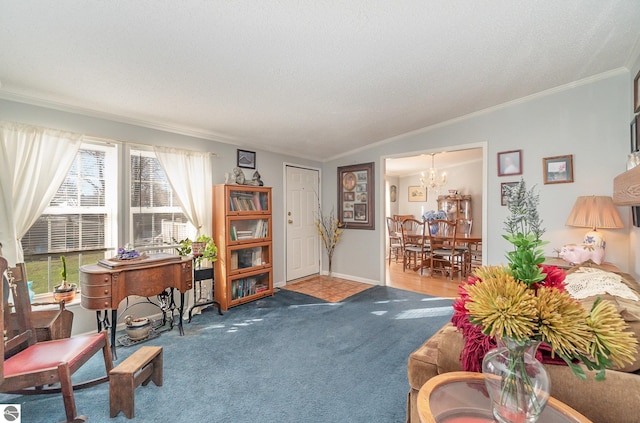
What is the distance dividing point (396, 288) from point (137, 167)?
12.9ft

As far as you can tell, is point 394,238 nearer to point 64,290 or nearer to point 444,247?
point 444,247

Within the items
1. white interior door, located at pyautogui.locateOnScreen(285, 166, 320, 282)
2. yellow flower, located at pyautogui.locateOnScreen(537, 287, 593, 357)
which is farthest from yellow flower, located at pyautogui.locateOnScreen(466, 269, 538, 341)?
white interior door, located at pyautogui.locateOnScreen(285, 166, 320, 282)

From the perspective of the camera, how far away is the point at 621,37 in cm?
219

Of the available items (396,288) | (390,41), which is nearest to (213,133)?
(390,41)

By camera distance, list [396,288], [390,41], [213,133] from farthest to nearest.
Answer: [396,288] < [213,133] < [390,41]

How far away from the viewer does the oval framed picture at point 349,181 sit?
5.02 meters

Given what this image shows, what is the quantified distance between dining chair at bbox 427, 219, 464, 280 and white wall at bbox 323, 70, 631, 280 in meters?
1.36

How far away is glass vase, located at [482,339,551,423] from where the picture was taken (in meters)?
0.78

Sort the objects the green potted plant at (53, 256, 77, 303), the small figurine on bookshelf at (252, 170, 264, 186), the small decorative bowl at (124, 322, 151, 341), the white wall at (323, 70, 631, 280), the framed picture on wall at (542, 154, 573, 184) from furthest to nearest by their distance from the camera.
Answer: the small figurine on bookshelf at (252, 170, 264, 186)
the framed picture on wall at (542, 154, 573, 184)
the white wall at (323, 70, 631, 280)
the small decorative bowl at (124, 322, 151, 341)
the green potted plant at (53, 256, 77, 303)

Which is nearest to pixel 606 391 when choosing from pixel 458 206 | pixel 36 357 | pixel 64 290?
pixel 36 357

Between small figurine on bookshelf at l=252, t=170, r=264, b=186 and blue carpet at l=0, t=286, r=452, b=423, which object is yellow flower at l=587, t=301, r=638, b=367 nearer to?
blue carpet at l=0, t=286, r=452, b=423

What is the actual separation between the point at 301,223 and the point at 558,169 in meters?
3.65

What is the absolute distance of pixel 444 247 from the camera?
17.4ft

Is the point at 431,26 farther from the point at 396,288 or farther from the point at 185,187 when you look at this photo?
the point at 396,288
